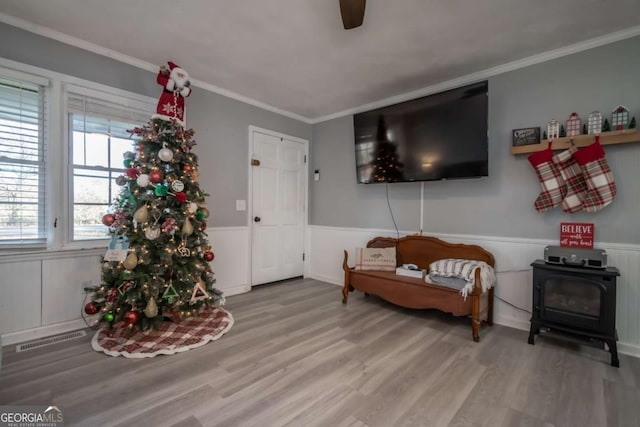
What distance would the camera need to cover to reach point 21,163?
229 centimetres

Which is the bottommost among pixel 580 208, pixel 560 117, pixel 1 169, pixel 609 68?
pixel 580 208

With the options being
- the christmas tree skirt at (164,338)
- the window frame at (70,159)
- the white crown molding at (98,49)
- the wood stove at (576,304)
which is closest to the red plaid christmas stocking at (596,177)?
the wood stove at (576,304)

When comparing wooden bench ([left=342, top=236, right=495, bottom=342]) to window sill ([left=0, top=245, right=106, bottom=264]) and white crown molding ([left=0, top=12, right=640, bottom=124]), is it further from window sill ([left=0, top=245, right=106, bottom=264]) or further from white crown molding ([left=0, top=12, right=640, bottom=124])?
window sill ([left=0, top=245, right=106, bottom=264])

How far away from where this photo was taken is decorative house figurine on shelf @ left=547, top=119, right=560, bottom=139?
2463mm

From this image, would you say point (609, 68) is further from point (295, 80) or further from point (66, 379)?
point (66, 379)

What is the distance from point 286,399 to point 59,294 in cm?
223

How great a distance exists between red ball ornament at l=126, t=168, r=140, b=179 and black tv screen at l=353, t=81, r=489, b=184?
2.41 m

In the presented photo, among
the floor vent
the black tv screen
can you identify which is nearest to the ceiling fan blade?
the black tv screen

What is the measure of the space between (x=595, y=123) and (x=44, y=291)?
4.70 m

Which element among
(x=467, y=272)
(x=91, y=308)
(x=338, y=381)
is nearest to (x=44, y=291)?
(x=91, y=308)

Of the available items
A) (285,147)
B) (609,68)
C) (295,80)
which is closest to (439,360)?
(609,68)

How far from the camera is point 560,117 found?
253 cm

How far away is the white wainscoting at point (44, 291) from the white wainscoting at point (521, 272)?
260 centimetres

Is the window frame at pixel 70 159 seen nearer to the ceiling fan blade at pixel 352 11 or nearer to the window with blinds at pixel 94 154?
the window with blinds at pixel 94 154
